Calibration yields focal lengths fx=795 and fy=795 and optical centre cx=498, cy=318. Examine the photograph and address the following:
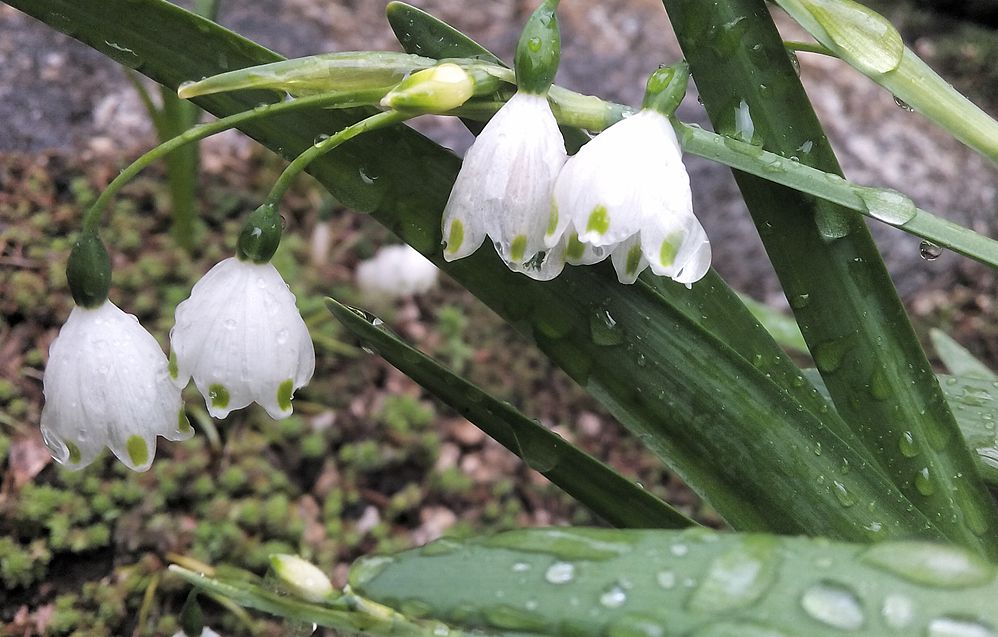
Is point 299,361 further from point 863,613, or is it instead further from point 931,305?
point 931,305

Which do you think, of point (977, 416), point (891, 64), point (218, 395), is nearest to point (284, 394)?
point (218, 395)

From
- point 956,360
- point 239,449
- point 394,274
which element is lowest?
point 239,449

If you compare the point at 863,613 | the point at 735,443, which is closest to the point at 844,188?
the point at 735,443

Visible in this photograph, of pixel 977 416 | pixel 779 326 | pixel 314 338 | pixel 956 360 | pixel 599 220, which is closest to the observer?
pixel 599 220

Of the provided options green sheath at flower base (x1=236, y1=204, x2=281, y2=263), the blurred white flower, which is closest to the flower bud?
green sheath at flower base (x1=236, y1=204, x2=281, y2=263)

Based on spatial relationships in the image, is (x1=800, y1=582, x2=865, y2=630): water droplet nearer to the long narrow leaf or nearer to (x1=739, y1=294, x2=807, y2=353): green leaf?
the long narrow leaf

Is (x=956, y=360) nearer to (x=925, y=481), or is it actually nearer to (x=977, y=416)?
(x=977, y=416)
